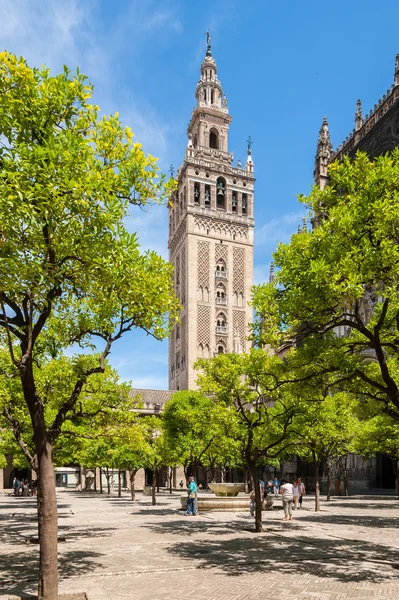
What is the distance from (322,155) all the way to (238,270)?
84.2 feet

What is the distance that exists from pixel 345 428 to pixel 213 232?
171 feet

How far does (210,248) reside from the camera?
3152 inches

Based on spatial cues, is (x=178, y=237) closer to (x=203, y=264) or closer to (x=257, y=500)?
(x=203, y=264)

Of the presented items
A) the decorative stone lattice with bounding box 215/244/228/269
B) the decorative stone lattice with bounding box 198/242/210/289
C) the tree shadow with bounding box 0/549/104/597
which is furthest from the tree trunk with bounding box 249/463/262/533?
the decorative stone lattice with bounding box 215/244/228/269

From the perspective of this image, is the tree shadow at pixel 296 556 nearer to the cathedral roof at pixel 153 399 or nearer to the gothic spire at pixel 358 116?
the gothic spire at pixel 358 116

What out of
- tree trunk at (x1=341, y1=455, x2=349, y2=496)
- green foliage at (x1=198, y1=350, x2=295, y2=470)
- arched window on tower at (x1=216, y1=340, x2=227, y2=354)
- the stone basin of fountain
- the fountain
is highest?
arched window on tower at (x1=216, y1=340, x2=227, y2=354)

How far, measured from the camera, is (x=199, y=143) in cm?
8662

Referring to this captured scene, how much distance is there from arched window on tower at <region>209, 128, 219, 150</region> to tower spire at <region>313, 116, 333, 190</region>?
1132 inches

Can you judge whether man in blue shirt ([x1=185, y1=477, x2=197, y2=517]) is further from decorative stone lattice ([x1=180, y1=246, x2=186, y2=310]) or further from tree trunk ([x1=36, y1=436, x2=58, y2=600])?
decorative stone lattice ([x1=180, y1=246, x2=186, y2=310])

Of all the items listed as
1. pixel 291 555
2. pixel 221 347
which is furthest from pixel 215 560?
pixel 221 347

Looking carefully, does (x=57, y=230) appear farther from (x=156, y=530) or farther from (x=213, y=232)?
(x=213, y=232)

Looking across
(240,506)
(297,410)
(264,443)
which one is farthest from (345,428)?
Answer: (297,410)

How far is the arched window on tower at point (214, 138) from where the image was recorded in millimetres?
89156

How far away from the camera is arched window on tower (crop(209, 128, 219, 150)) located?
89156 millimetres
